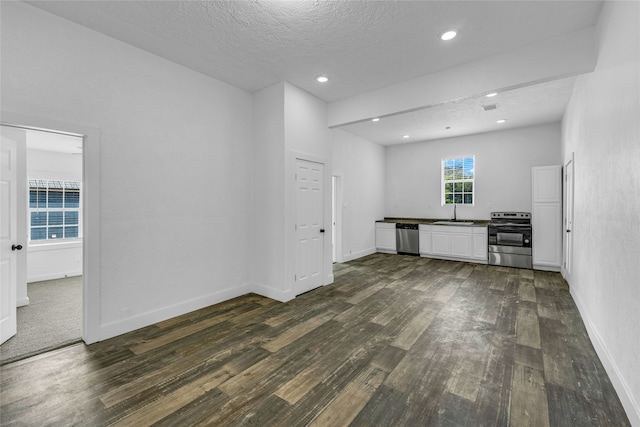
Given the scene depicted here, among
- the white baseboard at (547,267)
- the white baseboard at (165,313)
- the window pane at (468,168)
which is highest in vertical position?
the window pane at (468,168)

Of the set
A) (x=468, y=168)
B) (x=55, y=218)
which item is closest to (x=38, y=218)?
(x=55, y=218)

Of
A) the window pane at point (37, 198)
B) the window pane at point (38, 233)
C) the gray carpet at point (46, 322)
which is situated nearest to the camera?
the gray carpet at point (46, 322)

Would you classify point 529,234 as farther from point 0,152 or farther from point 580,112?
point 0,152

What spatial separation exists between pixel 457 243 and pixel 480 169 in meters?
1.98

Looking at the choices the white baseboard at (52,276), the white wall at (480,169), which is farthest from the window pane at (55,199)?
the white wall at (480,169)

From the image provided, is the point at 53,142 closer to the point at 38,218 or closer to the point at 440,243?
the point at 38,218

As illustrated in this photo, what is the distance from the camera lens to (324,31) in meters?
2.83

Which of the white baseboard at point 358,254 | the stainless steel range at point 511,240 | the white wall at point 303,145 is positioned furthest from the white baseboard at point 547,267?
the white wall at point 303,145

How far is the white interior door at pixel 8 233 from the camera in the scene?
2.71 meters

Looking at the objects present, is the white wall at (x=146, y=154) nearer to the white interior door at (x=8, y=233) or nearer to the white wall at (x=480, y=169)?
the white interior door at (x=8, y=233)

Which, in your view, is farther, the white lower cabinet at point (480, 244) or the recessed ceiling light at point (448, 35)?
the white lower cabinet at point (480, 244)

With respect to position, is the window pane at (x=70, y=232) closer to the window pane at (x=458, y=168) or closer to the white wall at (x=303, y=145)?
the white wall at (x=303, y=145)

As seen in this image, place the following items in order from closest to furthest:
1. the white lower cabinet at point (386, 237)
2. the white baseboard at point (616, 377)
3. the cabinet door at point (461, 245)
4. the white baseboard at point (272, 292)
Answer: the white baseboard at point (616, 377) → the white baseboard at point (272, 292) → the cabinet door at point (461, 245) → the white lower cabinet at point (386, 237)

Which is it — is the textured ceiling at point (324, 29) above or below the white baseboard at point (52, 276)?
above
